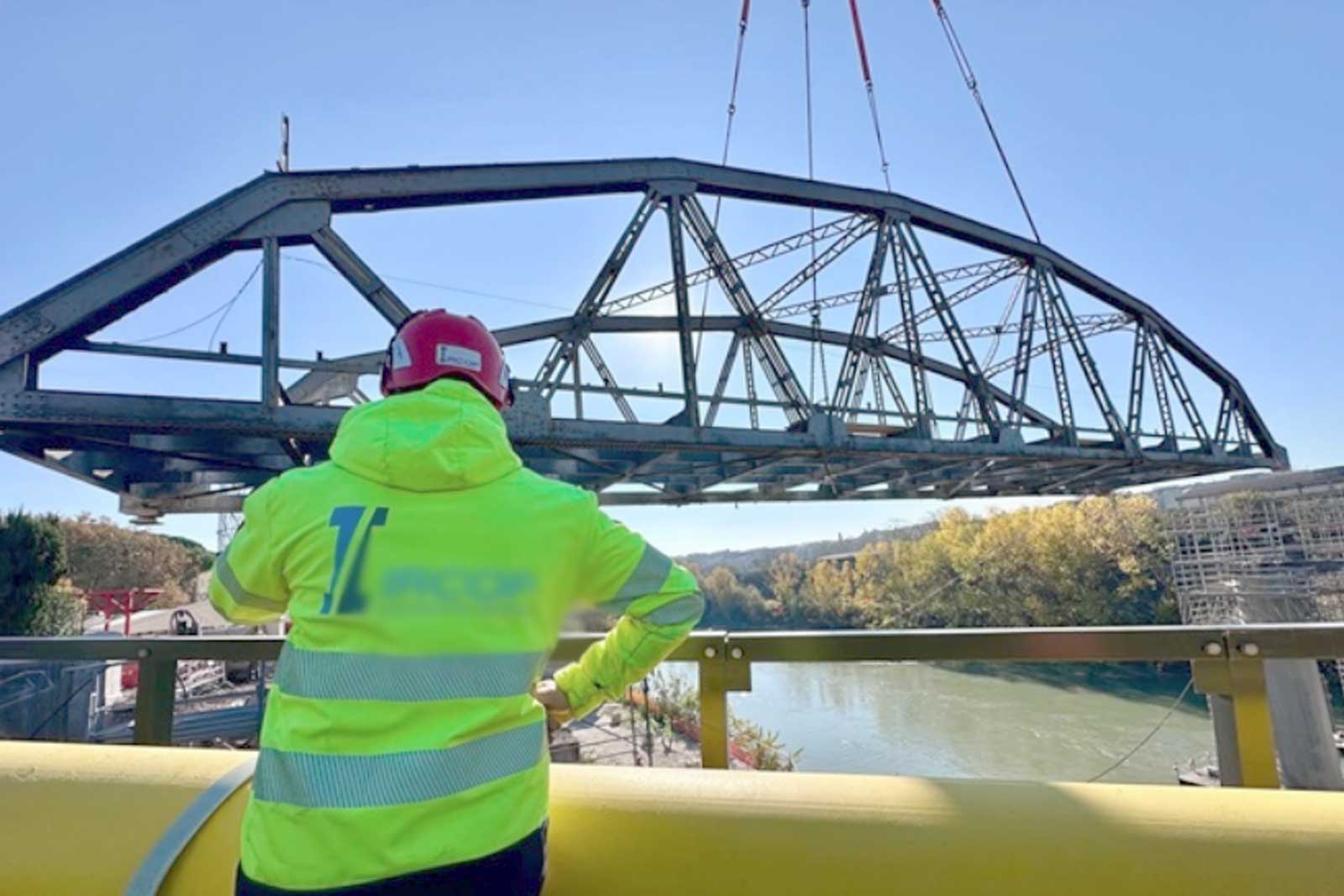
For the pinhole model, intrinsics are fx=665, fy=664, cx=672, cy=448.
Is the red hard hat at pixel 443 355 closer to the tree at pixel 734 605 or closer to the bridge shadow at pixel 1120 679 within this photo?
the bridge shadow at pixel 1120 679

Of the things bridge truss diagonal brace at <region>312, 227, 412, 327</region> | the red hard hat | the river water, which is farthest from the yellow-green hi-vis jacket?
the river water

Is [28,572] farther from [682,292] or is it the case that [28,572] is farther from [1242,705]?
[1242,705]

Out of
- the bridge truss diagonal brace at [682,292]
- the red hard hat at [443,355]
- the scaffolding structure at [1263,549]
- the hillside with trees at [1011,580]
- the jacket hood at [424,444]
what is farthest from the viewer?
the hillside with trees at [1011,580]

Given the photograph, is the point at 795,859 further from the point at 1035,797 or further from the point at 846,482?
the point at 846,482

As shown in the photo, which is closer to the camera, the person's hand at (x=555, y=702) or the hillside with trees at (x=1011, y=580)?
the person's hand at (x=555, y=702)

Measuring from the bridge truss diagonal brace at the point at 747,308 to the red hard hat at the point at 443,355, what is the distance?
10149 millimetres

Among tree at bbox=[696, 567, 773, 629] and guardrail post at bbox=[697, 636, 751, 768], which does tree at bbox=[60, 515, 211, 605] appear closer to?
tree at bbox=[696, 567, 773, 629]

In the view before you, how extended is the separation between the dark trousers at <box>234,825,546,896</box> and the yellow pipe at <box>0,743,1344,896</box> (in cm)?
28

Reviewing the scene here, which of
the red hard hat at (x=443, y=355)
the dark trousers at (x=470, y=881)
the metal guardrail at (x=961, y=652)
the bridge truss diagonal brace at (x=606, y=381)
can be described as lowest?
the dark trousers at (x=470, y=881)

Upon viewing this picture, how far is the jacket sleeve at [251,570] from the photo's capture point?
4.27 ft

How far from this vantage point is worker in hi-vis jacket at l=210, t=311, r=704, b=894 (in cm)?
108

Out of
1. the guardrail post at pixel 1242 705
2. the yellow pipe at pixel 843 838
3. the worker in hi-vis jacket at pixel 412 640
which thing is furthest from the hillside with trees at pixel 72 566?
the guardrail post at pixel 1242 705

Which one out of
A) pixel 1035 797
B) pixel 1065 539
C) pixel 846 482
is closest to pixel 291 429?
pixel 1035 797

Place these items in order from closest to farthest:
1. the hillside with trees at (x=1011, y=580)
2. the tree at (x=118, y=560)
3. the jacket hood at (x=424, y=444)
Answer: the jacket hood at (x=424, y=444) → the hillside with trees at (x=1011, y=580) → the tree at (x=118, y=560)
